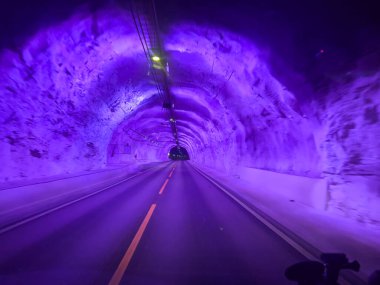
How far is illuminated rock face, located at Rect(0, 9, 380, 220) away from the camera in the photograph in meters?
7.55

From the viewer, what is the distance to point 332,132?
27.4 ft

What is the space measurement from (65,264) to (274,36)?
8.58 meters

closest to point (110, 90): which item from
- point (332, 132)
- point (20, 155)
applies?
point (20, 155)

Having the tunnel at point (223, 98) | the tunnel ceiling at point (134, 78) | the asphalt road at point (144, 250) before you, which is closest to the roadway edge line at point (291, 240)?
the tunnel at point (223, 98)

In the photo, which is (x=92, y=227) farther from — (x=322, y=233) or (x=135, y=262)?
(x=322, y=233)

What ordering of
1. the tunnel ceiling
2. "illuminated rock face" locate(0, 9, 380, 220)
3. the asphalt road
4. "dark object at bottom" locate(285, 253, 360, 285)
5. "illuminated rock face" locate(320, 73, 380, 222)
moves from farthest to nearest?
the tunnel ceiling → "illuminated rock face" locate(0, 9, 380, 220) → "illuminated rock face" locate(320, 73, 380, 222) → the asphalt road → "dark object at bottom" locate(285, 253, 360, 285)

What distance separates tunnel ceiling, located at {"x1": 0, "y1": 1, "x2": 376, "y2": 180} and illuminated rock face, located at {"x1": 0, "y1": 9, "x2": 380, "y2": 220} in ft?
0.21

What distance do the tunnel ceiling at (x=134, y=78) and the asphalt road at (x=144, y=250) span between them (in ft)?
16.9

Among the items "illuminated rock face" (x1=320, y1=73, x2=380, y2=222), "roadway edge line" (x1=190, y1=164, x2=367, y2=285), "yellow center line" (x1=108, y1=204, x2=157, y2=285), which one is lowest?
"yellow center line" (x1=108, y1=204, x2=157, y2=285)

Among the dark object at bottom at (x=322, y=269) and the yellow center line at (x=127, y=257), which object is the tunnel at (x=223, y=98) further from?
the dark object at bottom at (x=322, y=269)

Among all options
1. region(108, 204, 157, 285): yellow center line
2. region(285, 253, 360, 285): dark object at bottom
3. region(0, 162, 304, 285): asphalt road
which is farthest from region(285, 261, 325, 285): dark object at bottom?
region(108, 204, 157, 285): yellow center line

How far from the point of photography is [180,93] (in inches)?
805

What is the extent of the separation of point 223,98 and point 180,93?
4.32 meters

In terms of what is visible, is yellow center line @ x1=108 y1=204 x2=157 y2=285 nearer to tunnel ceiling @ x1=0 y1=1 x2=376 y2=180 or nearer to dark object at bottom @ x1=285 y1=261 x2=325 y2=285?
dark object at bottom @ x1=285 y1=261 x2=325 y2=285
